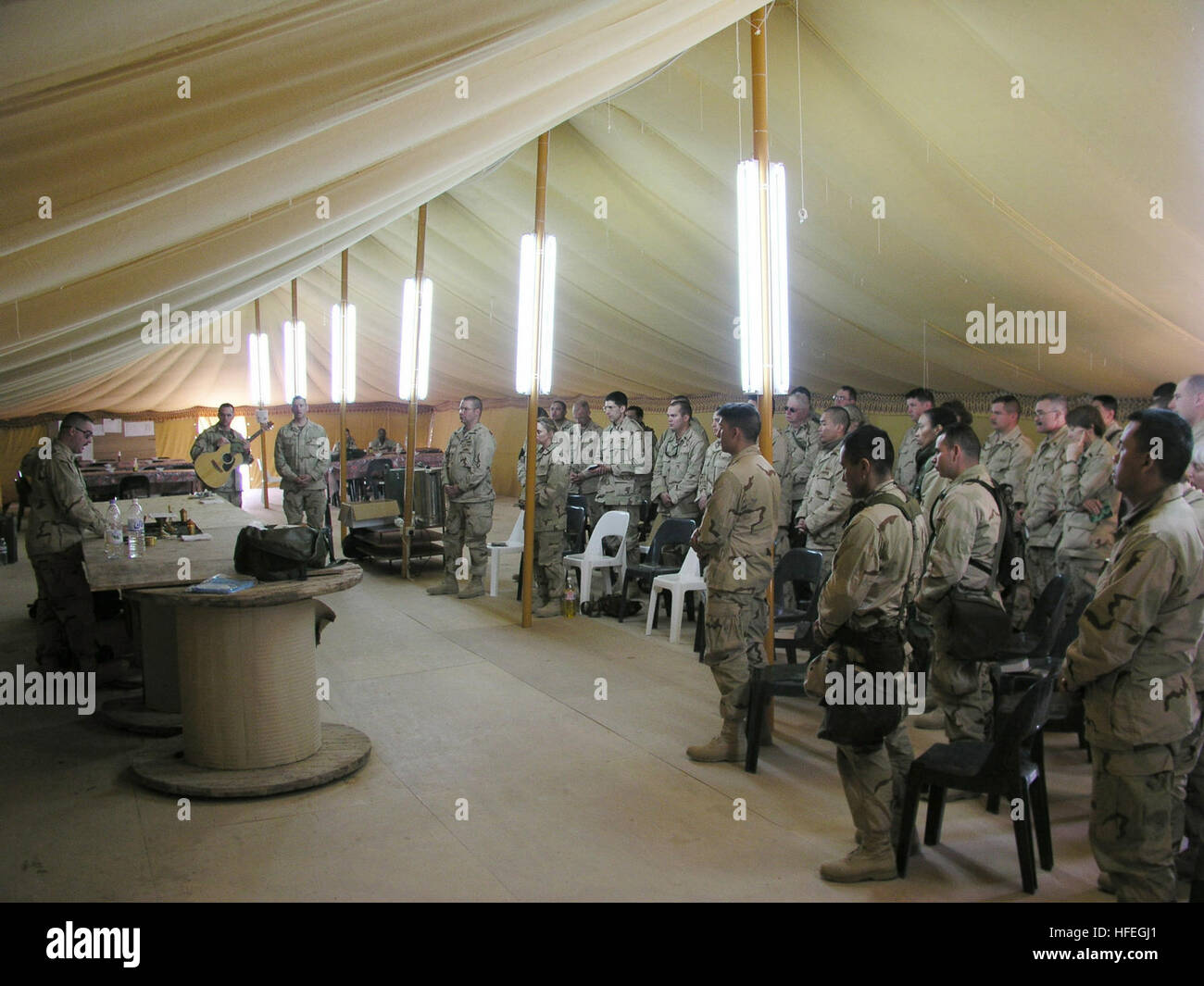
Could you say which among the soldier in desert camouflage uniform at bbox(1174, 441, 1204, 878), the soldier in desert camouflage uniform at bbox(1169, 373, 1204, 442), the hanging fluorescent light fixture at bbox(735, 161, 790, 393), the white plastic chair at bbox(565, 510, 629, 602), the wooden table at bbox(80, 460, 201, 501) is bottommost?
the soldier in desert camouflage uniform at bbox(1174, 441, 1204, 878)

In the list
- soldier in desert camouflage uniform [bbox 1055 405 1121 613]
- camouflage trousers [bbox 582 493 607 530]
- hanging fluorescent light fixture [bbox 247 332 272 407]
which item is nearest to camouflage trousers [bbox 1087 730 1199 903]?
soldier in desert camouflage uniform [bbox 1055 405 1121 613]

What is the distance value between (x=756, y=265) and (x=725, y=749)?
8.13ft

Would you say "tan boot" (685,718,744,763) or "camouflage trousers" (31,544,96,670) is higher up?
"camouflage trousers" (31,544,96,670)

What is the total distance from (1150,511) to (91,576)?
4.53 metres

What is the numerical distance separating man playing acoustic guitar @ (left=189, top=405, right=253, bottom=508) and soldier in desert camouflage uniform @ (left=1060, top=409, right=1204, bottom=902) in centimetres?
1065

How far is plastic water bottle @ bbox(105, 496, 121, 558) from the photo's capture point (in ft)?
16.9

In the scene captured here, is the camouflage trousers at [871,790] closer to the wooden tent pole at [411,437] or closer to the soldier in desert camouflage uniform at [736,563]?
the soldier in desert camouflage uniform at [736,563]

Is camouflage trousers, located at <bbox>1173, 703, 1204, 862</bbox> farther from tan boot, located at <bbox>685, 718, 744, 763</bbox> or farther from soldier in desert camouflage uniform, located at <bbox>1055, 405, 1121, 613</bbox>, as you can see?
soldier in desert camouflage uniform, located at <bbox>1055, 405, 1121, 613</bbox>

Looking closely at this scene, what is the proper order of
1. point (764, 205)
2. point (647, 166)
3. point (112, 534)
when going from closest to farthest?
point (764, 205) → point (112, 534) → point (647, 166)

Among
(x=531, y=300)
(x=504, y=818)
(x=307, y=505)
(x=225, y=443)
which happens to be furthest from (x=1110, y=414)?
(x=225, y=443)

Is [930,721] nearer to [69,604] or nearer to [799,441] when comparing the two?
[799,441]

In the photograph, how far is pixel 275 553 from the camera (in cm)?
399

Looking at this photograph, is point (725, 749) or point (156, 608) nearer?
point (725, 749)

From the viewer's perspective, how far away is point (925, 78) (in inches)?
192
